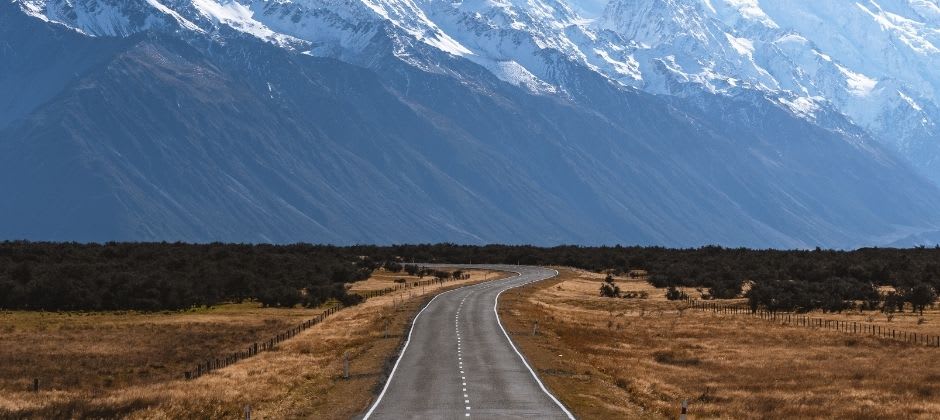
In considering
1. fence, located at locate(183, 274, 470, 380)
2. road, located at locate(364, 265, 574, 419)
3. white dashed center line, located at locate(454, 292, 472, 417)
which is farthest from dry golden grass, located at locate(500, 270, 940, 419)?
fence, located at locate(183, 274, 470, 380)

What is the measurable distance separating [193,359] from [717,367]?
2910 cm

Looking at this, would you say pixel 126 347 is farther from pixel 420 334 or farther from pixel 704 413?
pixel 704 413

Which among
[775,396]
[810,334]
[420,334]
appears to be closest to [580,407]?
[775,396]

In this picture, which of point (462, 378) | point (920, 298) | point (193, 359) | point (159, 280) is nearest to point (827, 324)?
point (920, 298)

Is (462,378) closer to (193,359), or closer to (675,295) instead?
(193,359)

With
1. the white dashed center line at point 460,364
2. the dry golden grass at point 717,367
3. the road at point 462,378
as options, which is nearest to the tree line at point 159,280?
the white dashed center line at point 460,364

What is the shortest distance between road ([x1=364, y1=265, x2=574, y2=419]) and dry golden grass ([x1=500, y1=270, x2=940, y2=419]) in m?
1.26

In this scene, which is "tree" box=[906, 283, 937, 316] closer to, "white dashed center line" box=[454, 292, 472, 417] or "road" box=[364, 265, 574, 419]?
"white dashed center line" box=[454, 292, 472, 417]

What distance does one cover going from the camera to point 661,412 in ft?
169

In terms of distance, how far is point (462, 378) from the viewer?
5797 centimetres

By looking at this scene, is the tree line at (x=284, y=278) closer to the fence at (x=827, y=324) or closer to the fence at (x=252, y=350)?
the fence at (x=827, y=324)

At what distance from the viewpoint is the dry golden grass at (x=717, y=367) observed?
5344 centimetres

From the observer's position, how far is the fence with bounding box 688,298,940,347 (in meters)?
82.6

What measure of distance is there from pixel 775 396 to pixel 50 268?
3303 inches
